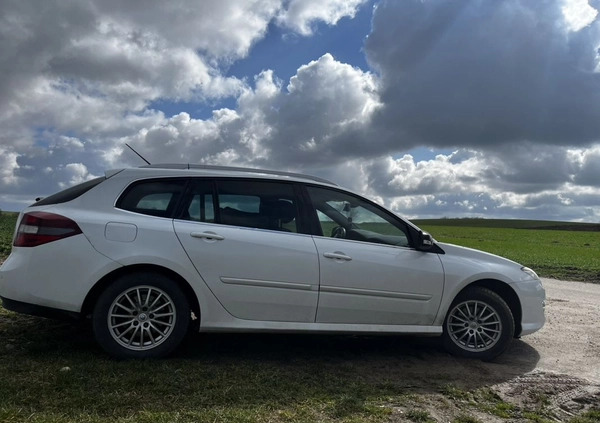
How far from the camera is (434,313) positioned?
5277mm

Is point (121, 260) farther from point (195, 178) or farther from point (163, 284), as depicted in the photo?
point (195, 178)

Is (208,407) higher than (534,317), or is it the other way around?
(534,317)

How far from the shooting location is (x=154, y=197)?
16.1 ft

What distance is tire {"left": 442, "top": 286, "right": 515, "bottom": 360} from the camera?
17.8 feet

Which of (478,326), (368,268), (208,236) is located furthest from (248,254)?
(478,326)

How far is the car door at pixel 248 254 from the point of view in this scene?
4730 millimetres

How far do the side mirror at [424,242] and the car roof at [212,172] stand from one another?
40.0 inches

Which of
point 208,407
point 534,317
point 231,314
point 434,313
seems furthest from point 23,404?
point 534,317

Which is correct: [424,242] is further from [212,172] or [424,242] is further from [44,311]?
[44,311]

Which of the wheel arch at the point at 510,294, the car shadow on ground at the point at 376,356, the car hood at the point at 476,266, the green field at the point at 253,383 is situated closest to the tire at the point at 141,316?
the green field at the point at 253,383

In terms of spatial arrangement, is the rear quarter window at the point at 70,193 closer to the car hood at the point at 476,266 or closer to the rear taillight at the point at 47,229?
the rear taillight at the point at 47,229

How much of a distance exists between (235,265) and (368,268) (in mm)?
1245

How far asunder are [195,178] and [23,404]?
7.62 feet

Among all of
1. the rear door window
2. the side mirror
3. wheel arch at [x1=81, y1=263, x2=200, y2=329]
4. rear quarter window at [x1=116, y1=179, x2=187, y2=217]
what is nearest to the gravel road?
the side mirror
